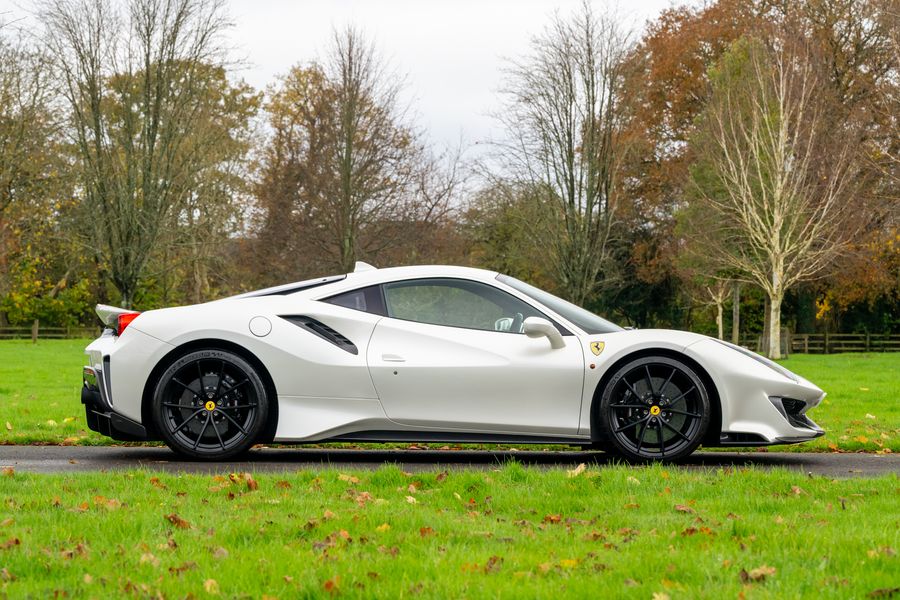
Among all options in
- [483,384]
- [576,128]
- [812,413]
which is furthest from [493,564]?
[576,128]

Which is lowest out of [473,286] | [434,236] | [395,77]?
[473,286]

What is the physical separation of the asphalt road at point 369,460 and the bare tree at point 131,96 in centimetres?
1940

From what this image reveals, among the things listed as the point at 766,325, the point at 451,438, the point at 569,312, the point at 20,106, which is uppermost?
the point at 20,106

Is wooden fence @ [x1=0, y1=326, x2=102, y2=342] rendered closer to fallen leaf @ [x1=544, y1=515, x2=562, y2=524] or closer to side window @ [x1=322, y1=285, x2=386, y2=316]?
side window @ [x1=322, y1=285, x2=386, y2=316]

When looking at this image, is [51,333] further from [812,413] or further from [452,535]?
[452,535]

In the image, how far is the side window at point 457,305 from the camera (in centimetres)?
777

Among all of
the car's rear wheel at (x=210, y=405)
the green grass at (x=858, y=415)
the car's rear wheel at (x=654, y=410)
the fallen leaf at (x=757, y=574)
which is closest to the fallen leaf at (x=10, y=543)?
the fallen leaf at (x=757, y=574)

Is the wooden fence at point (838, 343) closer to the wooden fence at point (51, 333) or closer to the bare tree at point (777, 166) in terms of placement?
the bare tree at point (777, 166)

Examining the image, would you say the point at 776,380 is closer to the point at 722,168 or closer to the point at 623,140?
the point at 623,140

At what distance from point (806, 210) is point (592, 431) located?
26.9 meters

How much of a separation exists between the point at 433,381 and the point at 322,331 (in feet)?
3.00

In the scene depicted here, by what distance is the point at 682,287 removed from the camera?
49219mm

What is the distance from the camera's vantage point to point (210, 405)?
25.2ft

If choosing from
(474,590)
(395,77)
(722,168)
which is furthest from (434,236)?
(474,590)
